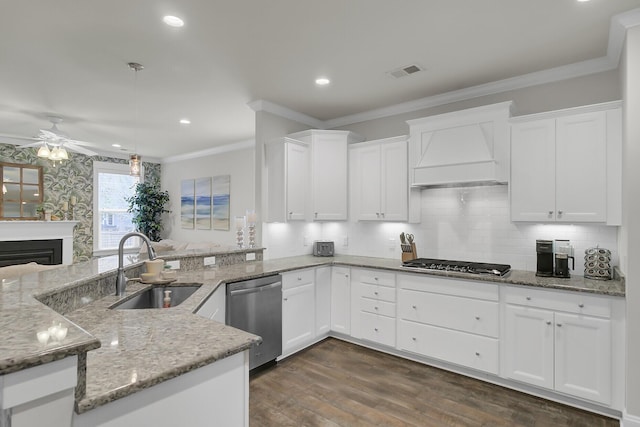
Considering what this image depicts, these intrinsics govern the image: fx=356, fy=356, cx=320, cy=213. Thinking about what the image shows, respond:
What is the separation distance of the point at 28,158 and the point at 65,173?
0.61m

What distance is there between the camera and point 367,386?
3018 mm

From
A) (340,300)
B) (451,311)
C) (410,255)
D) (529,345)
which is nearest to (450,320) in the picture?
(451,311)

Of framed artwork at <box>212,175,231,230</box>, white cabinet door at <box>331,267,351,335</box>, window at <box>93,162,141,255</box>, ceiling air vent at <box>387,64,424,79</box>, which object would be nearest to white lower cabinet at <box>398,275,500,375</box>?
white cabinet door at <box>331,267,351,335</box>

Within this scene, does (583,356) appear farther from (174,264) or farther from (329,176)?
(174,264)

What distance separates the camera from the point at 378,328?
12.2 feet

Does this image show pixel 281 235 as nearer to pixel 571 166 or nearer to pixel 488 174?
pixel 488 174

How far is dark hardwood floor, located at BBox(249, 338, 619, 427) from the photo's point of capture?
2.53 m

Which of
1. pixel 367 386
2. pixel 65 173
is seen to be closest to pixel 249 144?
pixel 65 173

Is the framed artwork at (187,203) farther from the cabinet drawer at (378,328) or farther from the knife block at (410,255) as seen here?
the knife block at (410,255)

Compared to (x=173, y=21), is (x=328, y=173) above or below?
below

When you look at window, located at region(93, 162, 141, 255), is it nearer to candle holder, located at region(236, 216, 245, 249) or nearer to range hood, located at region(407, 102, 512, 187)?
candle holder, located at region(236, 216, 245, 249)

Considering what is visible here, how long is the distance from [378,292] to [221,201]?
4518 millimetres

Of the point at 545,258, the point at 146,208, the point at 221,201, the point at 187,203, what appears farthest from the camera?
the point at 187,203

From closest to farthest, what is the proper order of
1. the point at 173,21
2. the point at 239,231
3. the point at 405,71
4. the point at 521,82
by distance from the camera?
the point at 173,21
the point at 405,71
the point at 521,82
the point at 239,231
